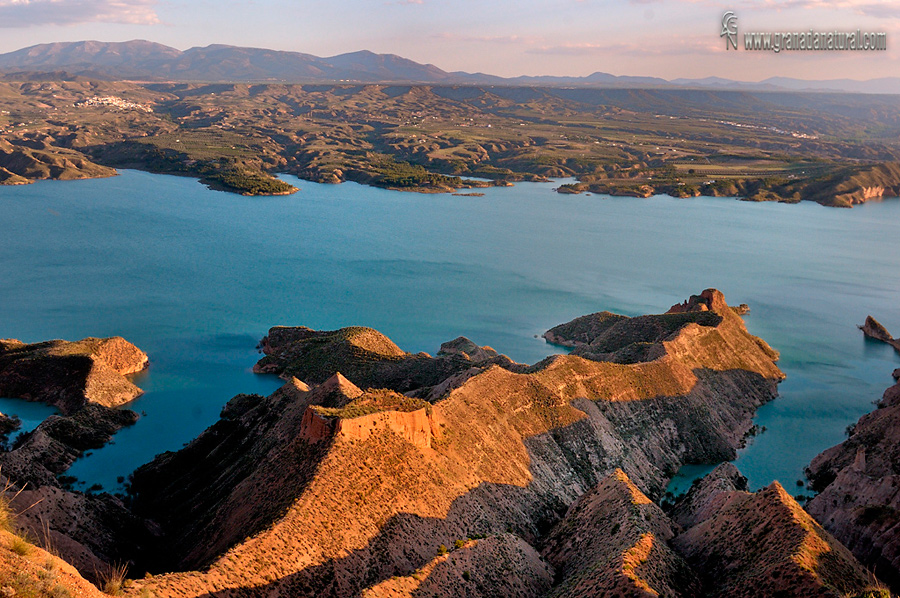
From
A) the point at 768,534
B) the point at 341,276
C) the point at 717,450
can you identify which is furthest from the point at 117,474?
the point at 341,276

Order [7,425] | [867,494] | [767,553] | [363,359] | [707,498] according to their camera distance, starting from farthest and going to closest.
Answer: [363,359], [7,425], [867,494], [707,498], [767,553]

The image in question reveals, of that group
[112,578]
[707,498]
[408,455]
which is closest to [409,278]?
[707,498]

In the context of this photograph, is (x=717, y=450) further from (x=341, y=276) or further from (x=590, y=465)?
(x=341, y=276)

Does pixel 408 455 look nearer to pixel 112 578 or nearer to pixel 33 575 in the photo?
pixel 112 578

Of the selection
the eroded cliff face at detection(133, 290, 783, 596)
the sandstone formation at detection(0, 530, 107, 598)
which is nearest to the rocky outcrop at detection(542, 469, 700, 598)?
the eroded cliff face at detection(133, 290, 783, 596)

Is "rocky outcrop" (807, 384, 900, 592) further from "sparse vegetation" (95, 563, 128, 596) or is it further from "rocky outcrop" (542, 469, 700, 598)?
"sparse vegetation" (95, 563, 128, 596)
